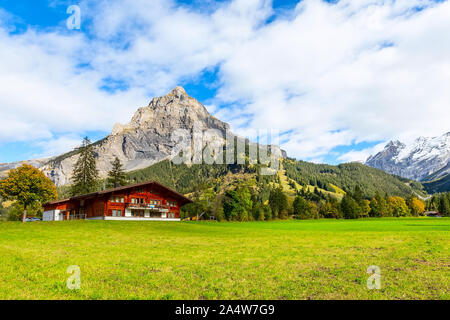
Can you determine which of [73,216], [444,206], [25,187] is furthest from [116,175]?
[444,206]

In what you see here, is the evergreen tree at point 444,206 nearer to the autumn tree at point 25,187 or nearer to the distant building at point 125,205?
the distant building at point 125,205

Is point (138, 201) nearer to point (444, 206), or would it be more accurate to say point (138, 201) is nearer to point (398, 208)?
point (398, 208)

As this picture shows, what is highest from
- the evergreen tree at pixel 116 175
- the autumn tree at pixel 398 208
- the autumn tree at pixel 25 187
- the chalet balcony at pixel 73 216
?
the evergreen tree at pixel 116 175

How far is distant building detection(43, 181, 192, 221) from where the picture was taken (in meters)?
70.4

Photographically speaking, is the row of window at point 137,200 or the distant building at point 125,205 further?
the row of window at point 137,200

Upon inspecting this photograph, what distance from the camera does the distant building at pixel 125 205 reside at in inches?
2773

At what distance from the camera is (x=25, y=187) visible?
5891 cm

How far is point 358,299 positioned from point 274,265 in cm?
624

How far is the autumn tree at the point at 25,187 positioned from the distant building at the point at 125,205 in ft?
32.5

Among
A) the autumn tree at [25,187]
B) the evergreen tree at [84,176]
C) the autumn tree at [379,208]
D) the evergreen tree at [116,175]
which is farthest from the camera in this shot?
the autumn tree at [379,208]

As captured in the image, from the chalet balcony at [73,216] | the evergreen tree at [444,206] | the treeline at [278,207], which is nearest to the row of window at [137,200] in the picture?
the chalet balcony at [73,216]

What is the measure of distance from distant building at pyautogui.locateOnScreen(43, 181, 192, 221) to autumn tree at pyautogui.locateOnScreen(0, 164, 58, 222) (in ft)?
32.5

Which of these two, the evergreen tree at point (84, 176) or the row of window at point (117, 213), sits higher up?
the evergreen tree at point (84, 176)
